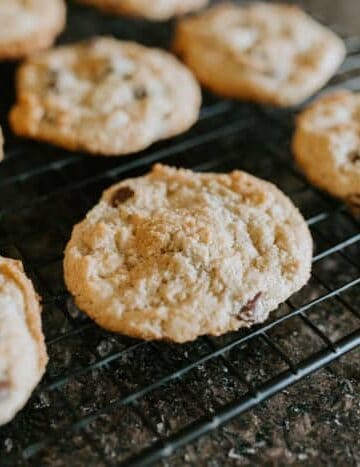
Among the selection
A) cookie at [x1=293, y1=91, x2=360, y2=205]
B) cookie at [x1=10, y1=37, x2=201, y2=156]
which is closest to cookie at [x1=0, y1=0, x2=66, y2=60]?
cookie at [x1=10, y1=37, x2=201, y2=156]

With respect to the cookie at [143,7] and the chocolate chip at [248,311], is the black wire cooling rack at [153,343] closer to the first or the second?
the chocolate chip at [248,311]

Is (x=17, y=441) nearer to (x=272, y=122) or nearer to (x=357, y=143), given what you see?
(x=357, y=143)

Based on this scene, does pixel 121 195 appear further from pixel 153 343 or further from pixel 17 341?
pixel 17 341

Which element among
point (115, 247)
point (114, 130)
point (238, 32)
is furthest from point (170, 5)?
point (115, 247)

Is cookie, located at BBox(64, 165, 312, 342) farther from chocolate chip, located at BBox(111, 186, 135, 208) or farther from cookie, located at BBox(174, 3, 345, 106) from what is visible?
cookie, located at BBox(174, 3, 345, 106)

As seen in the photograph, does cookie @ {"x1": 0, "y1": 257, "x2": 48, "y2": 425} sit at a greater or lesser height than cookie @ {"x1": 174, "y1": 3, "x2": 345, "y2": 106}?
lesser
